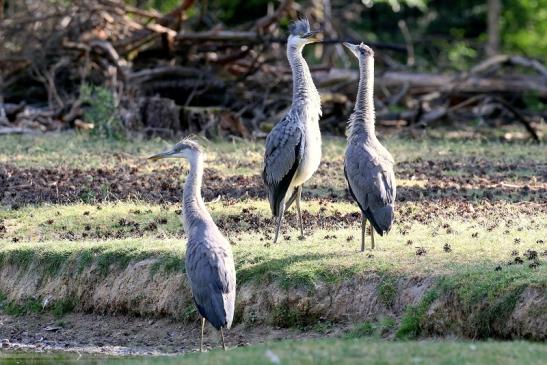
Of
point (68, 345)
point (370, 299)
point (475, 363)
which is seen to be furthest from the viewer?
point (68, 345)

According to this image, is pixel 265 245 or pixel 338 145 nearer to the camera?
pixel 265 245

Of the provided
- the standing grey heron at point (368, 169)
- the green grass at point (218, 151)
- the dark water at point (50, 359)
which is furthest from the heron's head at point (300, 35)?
the dark water at point (50, 359)

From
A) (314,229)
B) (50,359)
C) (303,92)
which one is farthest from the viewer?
(314,229)

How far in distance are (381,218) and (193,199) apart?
176 cm

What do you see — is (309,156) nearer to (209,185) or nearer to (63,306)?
(63,306)

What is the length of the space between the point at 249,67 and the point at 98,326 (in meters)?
12.5

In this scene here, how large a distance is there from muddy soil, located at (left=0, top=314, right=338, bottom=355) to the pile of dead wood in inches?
363

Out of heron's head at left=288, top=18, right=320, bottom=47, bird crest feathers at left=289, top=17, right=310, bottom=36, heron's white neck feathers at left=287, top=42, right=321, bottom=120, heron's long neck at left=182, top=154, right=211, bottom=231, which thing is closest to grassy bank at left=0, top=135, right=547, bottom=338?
heron's long neck at left=182, top=154, right=211, bottom=231

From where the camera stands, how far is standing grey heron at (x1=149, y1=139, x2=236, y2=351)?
29.9 ft

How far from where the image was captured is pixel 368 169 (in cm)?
1077

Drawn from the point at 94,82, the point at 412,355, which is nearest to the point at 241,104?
the point at 94,82

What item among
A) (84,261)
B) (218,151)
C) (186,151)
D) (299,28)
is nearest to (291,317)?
(186,151)

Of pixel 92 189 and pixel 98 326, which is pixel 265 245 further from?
pixel 92 189

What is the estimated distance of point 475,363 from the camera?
24.5ft
